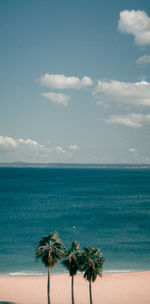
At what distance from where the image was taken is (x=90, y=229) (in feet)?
241

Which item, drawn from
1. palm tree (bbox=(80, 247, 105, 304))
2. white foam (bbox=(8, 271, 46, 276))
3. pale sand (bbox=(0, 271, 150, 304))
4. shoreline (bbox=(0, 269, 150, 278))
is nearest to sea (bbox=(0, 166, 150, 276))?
white foam (bbox=(8, 271, 46, 276))

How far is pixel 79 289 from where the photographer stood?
39500 millimetres

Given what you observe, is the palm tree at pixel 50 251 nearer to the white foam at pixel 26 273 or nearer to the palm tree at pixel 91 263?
the palm tree at pixel 91 263

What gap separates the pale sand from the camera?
117ft

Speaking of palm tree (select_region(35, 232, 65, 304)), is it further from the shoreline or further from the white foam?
the white foam

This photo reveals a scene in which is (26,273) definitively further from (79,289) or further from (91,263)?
(91,263)

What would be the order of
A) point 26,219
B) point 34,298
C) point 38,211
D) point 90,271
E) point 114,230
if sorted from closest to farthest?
1. point 90,271
2. point 34,298
3. point 114,230
4. point 26,219
5. point 38,211

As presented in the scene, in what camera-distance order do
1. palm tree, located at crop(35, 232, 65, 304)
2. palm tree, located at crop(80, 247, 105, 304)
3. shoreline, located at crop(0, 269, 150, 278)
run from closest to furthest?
palm tree, located at crop(80, 247, 105, 304), palm tree, located at crop(35, 232, 65, 304), shoreline, located at crop(0, 269, 150, 278)

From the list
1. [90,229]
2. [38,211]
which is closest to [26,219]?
[38,211]

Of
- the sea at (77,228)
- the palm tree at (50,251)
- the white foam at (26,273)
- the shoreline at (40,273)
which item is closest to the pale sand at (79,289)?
the shoreline at (40,273)

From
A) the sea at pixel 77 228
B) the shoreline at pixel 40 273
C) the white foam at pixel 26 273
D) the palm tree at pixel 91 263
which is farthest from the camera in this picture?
the sea at pixel 77 228

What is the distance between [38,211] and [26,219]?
38.3ft

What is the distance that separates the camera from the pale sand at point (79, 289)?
35.8m

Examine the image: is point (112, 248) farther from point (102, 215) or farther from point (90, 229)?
point (102, 215)
